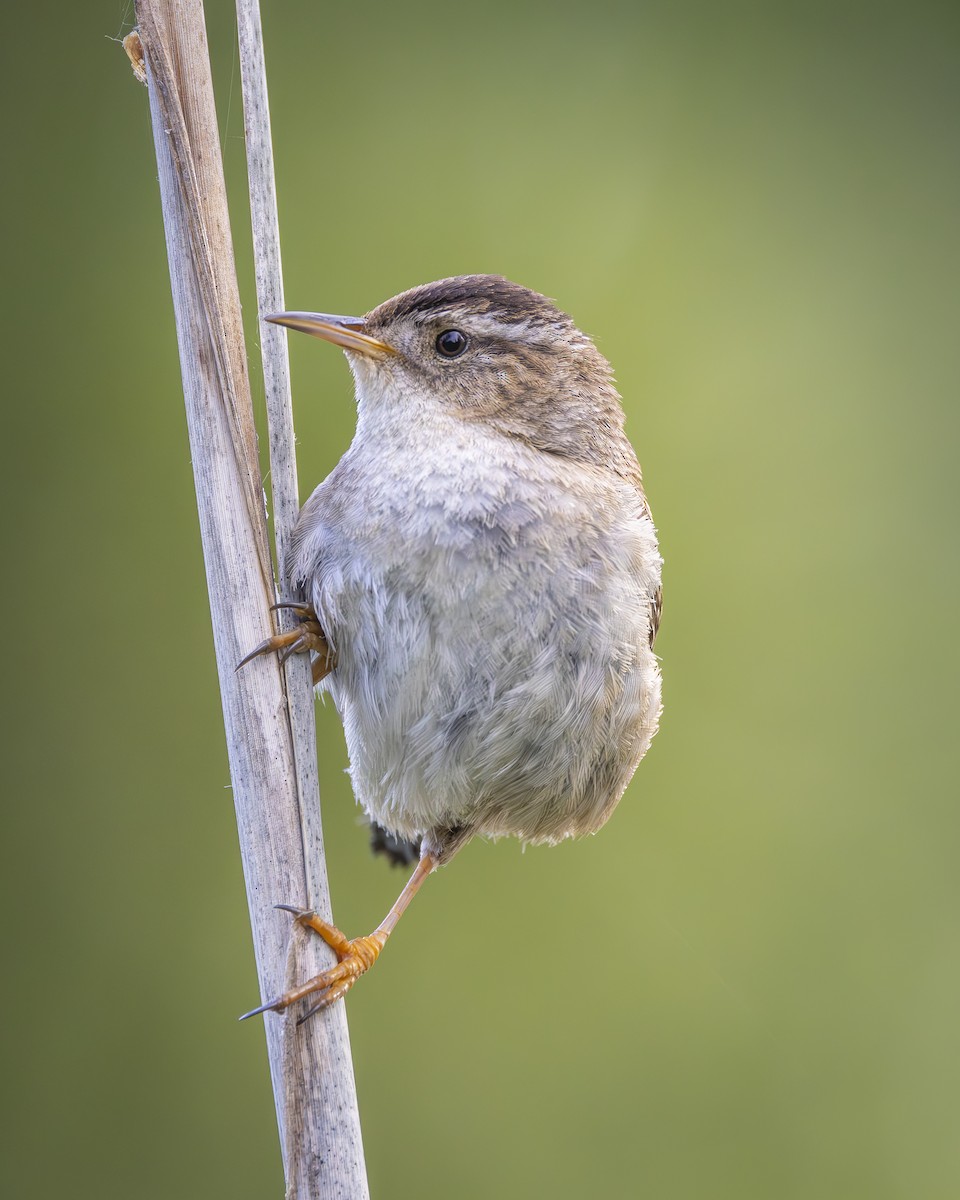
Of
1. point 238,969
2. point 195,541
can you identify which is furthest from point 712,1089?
point 195,541

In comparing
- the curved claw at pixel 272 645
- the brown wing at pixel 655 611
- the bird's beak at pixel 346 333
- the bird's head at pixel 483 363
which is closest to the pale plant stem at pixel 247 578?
the curved claw at pixel 272 645

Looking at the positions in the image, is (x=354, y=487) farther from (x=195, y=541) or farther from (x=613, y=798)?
(x=195, y=541)

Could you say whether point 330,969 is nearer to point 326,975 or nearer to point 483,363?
point 326,975

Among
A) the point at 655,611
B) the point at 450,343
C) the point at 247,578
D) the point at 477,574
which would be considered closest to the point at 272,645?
the point at 247,578

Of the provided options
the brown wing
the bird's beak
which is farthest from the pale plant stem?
the brown wing

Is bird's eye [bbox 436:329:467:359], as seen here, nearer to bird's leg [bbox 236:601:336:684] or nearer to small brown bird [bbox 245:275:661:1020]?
small brown bird [bbox 245:275:661:1020]

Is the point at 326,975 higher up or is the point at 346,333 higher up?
the point at 346,333
